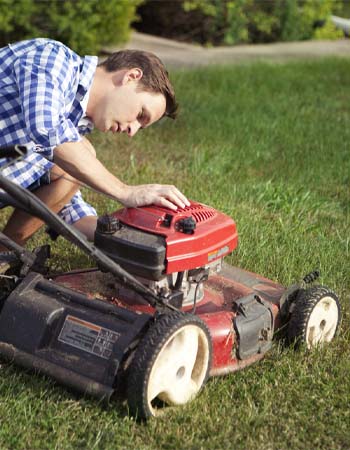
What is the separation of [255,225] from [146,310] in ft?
3.92

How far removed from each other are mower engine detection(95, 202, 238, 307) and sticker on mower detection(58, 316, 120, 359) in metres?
0.22

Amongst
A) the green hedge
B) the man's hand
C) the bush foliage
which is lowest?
the bush foliage

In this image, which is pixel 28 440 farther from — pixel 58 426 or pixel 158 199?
pixel 158 199

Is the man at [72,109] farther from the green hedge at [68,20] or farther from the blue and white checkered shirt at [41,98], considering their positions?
the green hedge at [68,20]

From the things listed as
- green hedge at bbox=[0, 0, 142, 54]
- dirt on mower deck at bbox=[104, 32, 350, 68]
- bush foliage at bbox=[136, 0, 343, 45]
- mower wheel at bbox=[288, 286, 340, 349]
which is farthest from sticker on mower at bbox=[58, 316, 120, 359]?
bush foliage at bbox=[136, 0, 343, 45]

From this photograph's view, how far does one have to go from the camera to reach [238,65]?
7.02 meters

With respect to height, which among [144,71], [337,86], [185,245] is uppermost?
[144,71]

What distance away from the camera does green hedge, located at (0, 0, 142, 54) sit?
665 centimetres

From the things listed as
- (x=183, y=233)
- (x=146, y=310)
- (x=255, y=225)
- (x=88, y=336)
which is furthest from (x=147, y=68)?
(x=255, y=225)

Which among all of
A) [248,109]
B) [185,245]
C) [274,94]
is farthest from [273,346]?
[274,94]

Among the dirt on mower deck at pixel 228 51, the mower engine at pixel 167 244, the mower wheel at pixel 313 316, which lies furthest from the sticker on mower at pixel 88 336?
the dirt on mower deck at pixel 228 51

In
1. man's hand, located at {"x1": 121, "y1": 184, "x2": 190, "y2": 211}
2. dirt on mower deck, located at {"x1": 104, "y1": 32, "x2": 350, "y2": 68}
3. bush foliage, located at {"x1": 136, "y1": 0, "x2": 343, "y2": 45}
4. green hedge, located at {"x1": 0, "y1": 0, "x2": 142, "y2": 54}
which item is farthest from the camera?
bush foliage, located at {"x1": 136, "y1": 0, "x2": 343, "y2": 45}

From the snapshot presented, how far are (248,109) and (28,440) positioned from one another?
12.9 ft

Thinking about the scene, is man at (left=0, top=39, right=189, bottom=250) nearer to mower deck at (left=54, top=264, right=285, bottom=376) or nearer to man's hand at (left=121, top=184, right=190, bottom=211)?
man's hand at (left=121, top=184, right=190, bottom=211)
